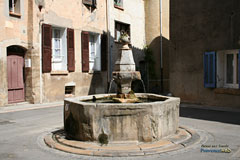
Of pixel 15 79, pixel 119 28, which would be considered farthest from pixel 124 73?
pixel 119 28

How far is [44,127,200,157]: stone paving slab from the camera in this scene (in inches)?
195

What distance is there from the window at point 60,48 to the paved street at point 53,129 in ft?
11.9

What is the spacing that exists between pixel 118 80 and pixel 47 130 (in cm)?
243

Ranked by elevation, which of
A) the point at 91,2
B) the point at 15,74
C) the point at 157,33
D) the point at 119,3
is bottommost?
the point at 15,74

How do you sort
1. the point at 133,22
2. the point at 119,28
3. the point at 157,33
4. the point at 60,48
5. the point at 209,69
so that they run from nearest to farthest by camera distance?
the point at 209,69, the point at 60,48, the point at 119,28, the point at 133,22, the point at 157,33

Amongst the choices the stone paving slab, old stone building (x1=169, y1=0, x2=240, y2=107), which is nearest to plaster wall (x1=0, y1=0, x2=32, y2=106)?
the stone paving slab

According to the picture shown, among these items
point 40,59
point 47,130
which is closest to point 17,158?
point 47,130

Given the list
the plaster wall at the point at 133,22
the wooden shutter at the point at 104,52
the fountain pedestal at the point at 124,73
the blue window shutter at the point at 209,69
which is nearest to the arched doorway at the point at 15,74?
the wooden shutter at the point at 104,52

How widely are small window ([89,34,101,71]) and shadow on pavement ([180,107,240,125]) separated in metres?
7.40

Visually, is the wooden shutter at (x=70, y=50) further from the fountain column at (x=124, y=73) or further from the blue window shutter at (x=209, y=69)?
the fountain column at (x=124, y=73)

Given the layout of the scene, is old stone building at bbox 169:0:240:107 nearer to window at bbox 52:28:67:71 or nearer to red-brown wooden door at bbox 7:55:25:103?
window at bbox 52:28:67:71

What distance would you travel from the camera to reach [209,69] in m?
11.2

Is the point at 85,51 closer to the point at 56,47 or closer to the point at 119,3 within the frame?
the point at 56,47

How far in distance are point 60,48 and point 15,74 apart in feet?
9.55
